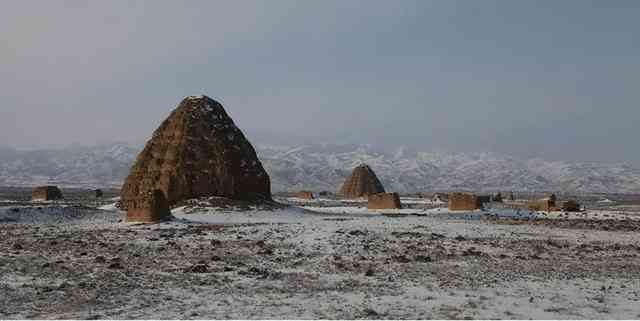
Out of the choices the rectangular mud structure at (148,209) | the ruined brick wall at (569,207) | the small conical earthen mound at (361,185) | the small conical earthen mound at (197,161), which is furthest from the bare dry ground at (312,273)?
the small conical earthen mound at (361,185)

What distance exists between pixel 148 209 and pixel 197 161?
11978 millimetres

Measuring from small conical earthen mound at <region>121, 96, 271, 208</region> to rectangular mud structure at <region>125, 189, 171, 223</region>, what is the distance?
385 inches

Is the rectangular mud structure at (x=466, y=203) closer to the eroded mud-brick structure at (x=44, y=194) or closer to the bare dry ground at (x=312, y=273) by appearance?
the bare dry ground at (x=312, y=273)

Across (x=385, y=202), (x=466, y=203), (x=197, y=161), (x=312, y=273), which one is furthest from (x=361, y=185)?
(x=312, y=273)

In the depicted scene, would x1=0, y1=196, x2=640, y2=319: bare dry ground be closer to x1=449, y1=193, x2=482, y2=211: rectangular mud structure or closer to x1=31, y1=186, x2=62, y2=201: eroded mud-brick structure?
x1=449, y1=193, x2=482, y2=211: rectangular mud structure

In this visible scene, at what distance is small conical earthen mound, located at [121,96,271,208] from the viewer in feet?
127

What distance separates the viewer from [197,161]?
39438 millimetres

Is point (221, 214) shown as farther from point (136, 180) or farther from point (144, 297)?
point (144, 297)

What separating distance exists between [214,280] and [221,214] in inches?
810

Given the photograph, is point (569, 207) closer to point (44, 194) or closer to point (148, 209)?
point (148, 209)

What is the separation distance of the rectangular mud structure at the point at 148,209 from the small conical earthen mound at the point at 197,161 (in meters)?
9.77

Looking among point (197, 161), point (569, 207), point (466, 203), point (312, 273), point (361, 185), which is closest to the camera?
point (312, 273)

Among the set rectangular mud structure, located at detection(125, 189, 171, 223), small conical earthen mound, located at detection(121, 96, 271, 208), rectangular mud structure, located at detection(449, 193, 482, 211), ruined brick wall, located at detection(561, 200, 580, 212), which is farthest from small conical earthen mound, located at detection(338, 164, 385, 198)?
rectangular mud structure, located at detection(125, 189, 171, 223)

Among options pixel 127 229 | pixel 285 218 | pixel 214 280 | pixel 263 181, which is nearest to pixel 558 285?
pixel 214 280
